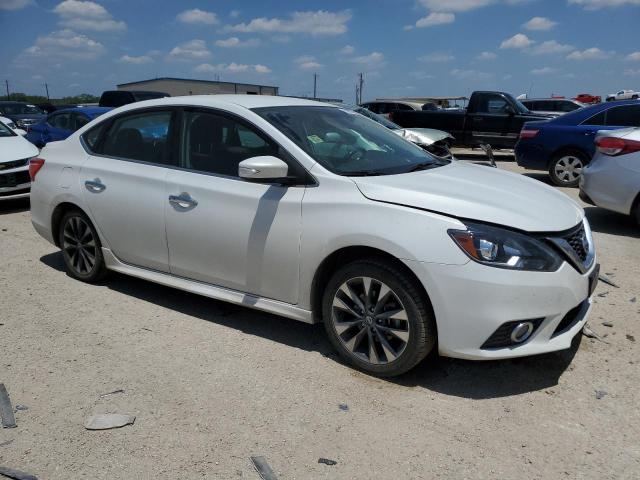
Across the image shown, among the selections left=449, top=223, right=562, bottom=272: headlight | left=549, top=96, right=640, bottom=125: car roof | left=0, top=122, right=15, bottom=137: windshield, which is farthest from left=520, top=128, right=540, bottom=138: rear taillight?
left=0, top=122, right=15, bottom=137: windshield

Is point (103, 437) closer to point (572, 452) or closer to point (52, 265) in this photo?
point (572, 452)

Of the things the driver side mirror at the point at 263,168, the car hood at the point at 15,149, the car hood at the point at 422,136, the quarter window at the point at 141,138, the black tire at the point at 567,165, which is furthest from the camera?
the car hood at the point at 422,136

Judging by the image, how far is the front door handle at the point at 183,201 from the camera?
408cm

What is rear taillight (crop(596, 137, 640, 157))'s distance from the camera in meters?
6.63

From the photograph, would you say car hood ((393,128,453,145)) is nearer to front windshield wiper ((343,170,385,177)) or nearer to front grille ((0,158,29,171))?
front grille ((0,158,29,171))

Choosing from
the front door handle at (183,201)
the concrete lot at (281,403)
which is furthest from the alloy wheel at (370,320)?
the front door handle at (183,201)

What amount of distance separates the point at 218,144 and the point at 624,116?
7.90 m

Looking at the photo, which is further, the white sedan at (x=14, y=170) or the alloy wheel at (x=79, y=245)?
the white sedan at (x=14, y=170)

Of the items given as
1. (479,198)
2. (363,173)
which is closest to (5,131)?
(363,173)

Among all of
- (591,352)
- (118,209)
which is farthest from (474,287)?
(118,209)

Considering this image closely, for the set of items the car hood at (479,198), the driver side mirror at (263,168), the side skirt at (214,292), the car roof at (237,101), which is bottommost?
the side skirt at (214,292)

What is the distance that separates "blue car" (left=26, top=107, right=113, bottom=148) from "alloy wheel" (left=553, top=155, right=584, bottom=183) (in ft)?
29.1

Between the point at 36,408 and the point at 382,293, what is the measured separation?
207 centimetres

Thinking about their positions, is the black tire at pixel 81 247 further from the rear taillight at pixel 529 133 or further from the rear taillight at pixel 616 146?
the rear taillight at pixel 529 133
